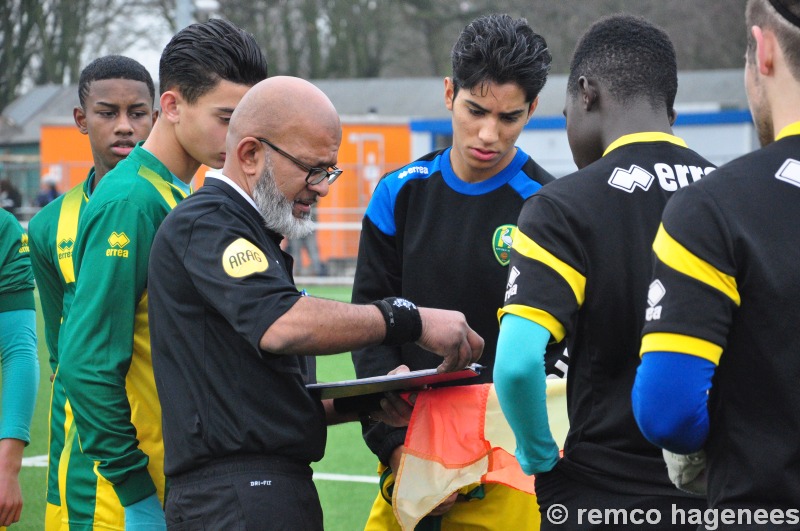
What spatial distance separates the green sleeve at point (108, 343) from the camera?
303 cm

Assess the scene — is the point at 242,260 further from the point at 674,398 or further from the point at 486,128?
the point at 486,128

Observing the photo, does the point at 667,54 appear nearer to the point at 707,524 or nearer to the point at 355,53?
the point at 707,524

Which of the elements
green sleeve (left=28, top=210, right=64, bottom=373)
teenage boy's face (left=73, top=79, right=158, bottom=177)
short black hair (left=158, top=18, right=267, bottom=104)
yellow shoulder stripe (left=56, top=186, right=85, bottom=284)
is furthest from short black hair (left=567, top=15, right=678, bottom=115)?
teenage boy's face (left=73, top=79, right=158, bottom=177)

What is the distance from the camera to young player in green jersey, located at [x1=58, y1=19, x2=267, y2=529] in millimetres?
3039

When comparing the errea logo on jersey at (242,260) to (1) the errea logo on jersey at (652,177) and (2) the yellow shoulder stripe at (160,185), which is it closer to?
(2) the yellow shoulder stripe at (160,185)

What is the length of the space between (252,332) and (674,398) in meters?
1.09

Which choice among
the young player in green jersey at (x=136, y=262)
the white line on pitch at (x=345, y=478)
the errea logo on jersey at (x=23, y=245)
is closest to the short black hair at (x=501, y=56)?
the young player in green jersey at (x=136, y=262)

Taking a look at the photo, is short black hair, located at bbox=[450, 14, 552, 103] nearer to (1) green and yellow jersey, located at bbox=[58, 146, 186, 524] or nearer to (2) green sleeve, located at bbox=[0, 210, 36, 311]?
(1) green and yellow jersey, located at bbox=[58, 146, 186, 524]

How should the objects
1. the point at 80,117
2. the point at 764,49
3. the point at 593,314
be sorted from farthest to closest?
1. the point at 80,117
2. the point at 593,314
3. the point at 764,49

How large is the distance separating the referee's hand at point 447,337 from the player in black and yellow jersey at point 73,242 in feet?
4.29

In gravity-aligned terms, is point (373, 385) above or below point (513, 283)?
below

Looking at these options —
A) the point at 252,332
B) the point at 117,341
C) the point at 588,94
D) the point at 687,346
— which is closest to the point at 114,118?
the point at 117,341

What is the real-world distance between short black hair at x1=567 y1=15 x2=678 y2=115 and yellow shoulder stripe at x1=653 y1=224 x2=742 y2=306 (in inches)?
35.6

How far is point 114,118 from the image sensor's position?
4.65 m
